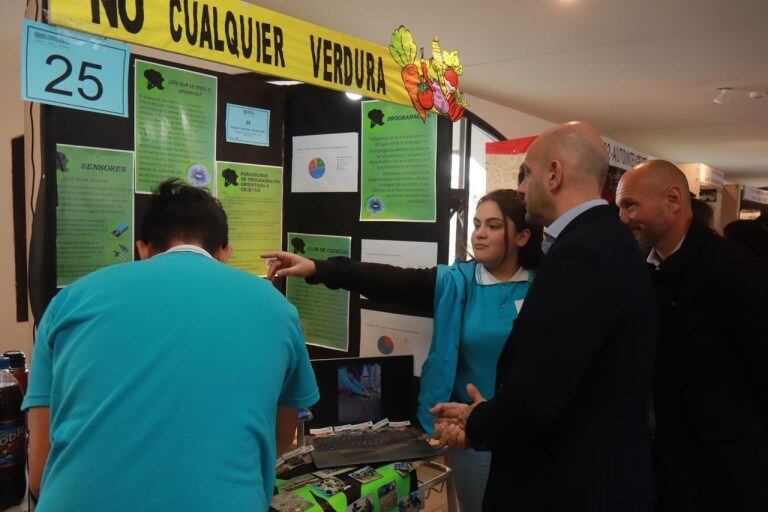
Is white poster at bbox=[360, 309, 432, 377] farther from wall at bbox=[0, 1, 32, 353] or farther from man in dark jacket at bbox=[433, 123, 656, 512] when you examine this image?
wall at bbox=[0, 1, 32, 353]

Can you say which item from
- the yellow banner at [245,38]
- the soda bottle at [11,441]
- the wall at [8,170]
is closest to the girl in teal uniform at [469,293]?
the yellow banner at [245,38]

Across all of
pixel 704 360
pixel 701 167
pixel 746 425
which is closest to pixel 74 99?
pixel 704 360

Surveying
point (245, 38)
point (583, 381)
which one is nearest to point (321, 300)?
point (245, 38)

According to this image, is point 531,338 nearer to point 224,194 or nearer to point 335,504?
point 335,504

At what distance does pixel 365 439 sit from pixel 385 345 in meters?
0.47

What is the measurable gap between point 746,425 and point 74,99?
194 cm

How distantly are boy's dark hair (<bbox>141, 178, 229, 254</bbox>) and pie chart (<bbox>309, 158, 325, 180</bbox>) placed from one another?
1122 mm

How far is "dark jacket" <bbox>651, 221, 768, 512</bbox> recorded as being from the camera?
145cm

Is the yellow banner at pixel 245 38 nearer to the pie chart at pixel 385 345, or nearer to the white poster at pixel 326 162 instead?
the white poster at pixel 326 162

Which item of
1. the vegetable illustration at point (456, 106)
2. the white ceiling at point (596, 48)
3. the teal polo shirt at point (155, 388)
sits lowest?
the teal polo shirt at point (155, 388)

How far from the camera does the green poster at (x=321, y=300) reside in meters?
2.28

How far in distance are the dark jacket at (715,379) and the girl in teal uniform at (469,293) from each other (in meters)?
0.46

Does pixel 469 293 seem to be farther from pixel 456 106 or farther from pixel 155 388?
pixel 155 388

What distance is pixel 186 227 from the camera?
1104 mm
